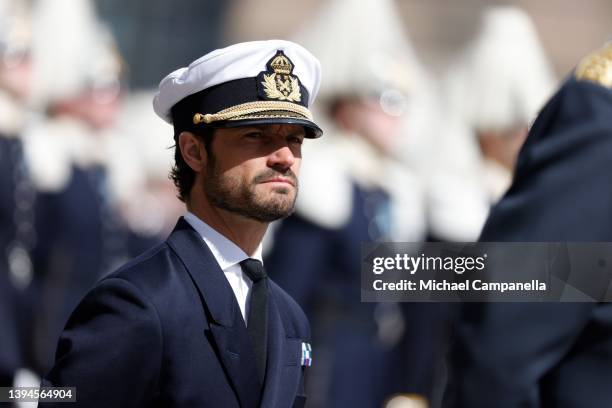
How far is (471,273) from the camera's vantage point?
355 centimetres

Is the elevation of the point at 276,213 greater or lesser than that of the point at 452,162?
lesser

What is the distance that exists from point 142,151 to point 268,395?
8.69 metres

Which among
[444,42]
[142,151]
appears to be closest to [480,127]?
[142,151]

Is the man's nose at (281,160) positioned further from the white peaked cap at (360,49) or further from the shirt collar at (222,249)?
the white peaked cap at (360,49)

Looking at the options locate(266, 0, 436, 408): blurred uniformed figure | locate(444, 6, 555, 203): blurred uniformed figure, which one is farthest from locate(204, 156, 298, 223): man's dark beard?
locate(444, 6, 555, 203): blurred uniformed figure

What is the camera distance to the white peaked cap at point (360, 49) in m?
8.93

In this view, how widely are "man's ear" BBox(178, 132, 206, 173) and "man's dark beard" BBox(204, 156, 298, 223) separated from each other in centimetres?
8

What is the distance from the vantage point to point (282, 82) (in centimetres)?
392

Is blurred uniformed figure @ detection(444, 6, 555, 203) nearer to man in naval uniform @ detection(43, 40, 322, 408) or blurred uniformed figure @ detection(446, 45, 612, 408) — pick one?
man in naval uniform @ detection(43, 40, 322, 408)

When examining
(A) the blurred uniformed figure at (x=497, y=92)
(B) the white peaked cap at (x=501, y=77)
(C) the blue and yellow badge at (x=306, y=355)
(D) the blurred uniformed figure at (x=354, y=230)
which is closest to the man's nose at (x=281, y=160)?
(C) the blue and yellow badge at (x=306, y=355)

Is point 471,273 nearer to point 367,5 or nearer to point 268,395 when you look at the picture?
point 268,395

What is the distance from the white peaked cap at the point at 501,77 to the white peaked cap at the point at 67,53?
195 centimetres

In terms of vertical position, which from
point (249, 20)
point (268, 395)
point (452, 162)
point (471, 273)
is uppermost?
point (249, 20)

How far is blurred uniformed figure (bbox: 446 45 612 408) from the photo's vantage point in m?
3.25
